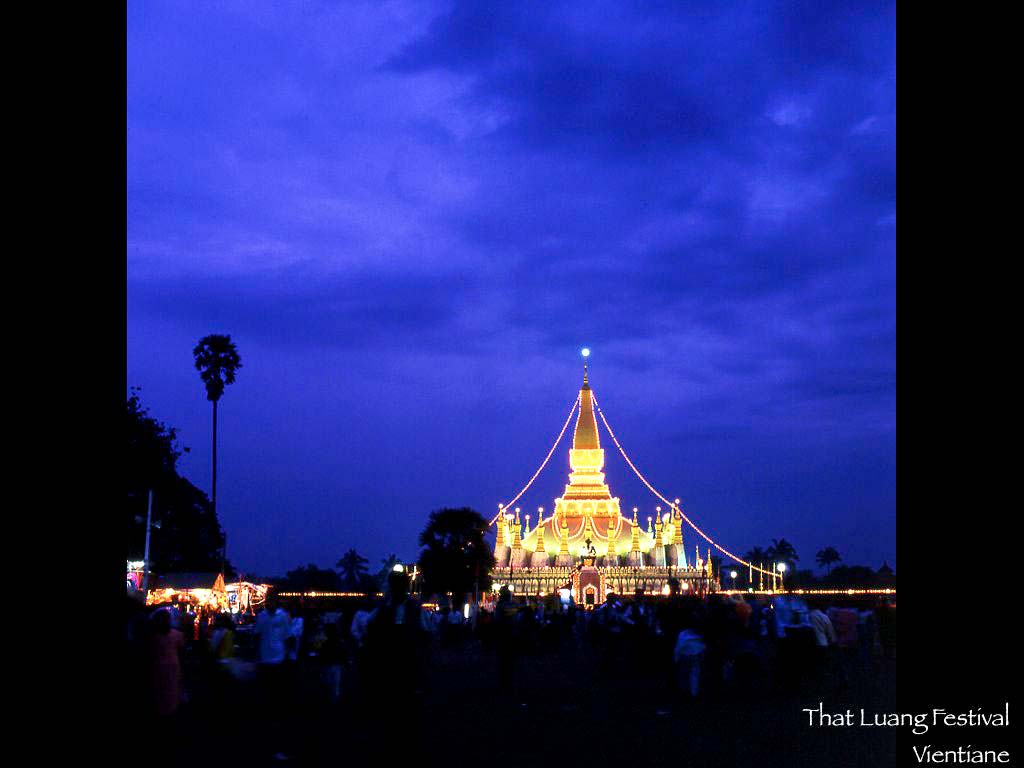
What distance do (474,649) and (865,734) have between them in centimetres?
2763

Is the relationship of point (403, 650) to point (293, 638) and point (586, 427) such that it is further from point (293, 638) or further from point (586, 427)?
point (586, 427)

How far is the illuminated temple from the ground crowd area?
46.3 m

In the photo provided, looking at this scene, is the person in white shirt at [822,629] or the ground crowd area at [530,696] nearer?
the ground crowd area at [530,696]

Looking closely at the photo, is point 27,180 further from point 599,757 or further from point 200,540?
point 200,540

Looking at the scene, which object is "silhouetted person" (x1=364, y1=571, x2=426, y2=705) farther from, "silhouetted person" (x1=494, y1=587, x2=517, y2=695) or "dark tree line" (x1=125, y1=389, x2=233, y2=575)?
"dark tree line" (x1=125, y1=389, x2=233, y2=575)

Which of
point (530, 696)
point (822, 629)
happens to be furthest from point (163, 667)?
point (822, 629)

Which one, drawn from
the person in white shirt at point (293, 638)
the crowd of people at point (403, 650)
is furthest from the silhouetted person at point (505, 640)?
the person in white shirt at point (293, 638)

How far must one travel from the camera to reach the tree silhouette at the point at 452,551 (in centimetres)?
5603

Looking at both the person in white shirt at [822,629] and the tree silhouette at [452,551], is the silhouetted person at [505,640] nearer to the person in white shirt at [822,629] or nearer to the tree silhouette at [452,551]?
the person in white shirt at [822,629]

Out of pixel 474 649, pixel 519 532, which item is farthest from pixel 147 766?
pixel 519 532

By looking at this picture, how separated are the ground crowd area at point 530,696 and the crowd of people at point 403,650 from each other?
0.08 ft

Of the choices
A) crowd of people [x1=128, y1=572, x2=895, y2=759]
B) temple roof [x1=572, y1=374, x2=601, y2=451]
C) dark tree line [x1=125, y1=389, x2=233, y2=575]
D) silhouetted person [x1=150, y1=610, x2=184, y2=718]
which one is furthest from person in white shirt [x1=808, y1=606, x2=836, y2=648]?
temple roof [x1=572, y1=374, x2=601, y2=451]

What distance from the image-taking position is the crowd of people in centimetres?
887

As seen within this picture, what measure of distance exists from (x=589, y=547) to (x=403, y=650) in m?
69.4
